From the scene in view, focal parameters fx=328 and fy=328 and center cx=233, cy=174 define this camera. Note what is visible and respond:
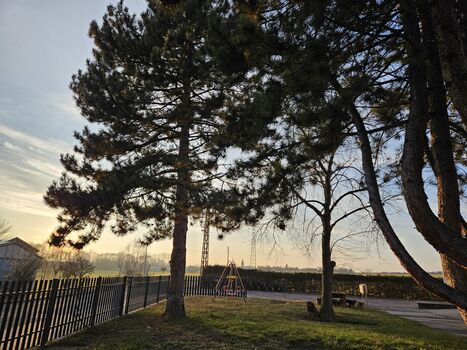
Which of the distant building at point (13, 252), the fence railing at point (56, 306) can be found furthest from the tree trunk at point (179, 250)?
the distant building at point (13, 252)

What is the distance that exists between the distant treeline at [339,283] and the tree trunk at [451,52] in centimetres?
2488

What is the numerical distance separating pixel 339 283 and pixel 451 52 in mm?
25542

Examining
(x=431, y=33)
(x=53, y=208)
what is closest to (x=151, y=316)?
(x=53, y=208)

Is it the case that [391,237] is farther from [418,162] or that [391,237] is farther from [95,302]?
[95,302]

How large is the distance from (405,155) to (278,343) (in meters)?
5.31

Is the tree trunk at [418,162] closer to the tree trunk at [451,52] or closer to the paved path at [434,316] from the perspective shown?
the tree trunk at [451,52]

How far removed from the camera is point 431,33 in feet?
13.8

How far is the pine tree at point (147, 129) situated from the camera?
29.6 feet

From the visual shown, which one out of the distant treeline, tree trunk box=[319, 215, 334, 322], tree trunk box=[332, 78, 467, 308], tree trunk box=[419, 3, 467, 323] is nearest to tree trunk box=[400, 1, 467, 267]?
tree trunk box=[419, 3, 467, 323]

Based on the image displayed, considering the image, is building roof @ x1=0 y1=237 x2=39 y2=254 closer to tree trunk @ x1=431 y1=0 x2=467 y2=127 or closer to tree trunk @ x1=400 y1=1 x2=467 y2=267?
tree trunk @ x1=400 y1=1 x2=467 y2=267

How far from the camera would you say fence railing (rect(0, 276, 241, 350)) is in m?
5.23

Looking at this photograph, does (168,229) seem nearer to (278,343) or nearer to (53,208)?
(53,208)

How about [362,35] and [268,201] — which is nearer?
[362,35]

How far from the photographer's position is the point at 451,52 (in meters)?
3.67
